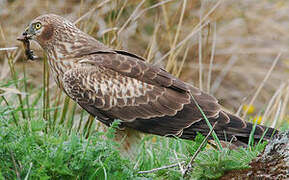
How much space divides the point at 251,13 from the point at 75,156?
6.58 m

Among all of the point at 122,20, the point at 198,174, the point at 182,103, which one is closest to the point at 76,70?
the point at 182,103

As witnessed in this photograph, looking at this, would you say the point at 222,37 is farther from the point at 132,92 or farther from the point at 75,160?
the point at 75,160

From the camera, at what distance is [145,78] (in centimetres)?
473

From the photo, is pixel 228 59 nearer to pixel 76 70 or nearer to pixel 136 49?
pixel 136 49

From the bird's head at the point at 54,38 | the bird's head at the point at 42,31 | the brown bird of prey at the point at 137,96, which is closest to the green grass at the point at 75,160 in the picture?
the brown bird of prey at the point at 137,96

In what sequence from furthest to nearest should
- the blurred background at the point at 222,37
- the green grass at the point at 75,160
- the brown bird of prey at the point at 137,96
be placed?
the blurred background at the point at 222,37, the brown bird of prey at the point at 137,96, the green grass at the point at 75,160

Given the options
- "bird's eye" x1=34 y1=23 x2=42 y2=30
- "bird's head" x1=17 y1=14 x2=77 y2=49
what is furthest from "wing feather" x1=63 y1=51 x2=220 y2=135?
"bird's eye" x1=34 y1=23 x2=42 y2=30

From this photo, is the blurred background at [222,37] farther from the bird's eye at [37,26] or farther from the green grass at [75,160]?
the green grass at [75,160]

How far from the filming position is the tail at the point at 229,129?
4.35 meters

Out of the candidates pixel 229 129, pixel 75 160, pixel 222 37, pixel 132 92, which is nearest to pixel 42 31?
pixel 132 92

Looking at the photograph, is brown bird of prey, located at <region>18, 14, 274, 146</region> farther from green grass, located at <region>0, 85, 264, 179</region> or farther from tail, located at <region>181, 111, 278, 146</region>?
green grass, located at <region>0, 85, 264, 179</region>

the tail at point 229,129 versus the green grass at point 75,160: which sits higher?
the green grass at point 75,160

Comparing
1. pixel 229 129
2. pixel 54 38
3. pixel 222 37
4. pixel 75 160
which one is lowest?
pixel 222 37

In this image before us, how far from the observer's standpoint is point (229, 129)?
4500 millimetres
